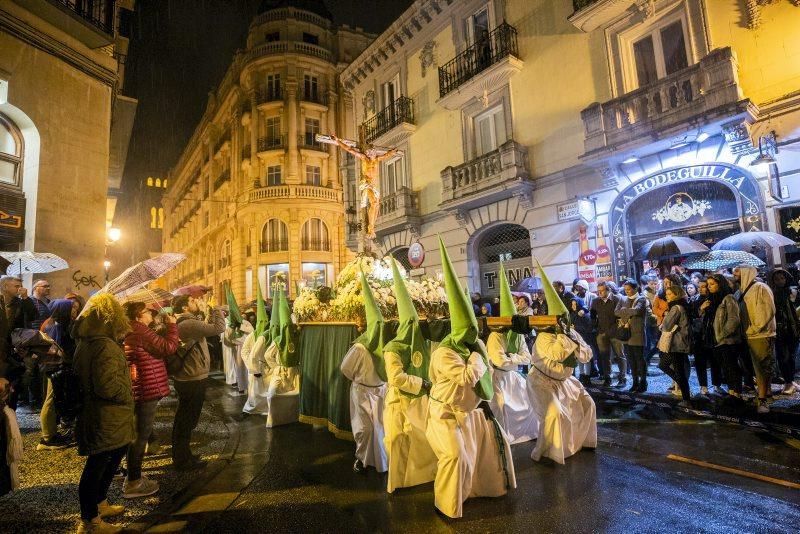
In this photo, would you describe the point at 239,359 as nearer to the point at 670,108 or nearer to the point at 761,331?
the point at 761,331

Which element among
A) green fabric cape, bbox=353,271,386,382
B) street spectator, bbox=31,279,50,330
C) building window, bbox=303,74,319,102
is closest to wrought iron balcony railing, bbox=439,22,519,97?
green fabric cape, bbox=353,271,386,382

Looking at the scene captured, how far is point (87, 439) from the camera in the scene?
11.0 ft

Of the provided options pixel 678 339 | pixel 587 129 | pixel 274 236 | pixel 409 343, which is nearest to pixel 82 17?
pixel 409 343

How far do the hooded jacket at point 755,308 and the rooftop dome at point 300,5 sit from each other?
35.0 m

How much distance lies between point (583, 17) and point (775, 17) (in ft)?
13.5

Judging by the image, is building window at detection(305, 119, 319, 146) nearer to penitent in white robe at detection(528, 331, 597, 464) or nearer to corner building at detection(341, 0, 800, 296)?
corner building at detection(341, 0, 800, 296)

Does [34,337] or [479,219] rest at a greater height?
[479,219]

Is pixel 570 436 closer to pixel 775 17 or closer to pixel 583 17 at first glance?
pixel 775 17

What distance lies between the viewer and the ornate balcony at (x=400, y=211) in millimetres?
17094

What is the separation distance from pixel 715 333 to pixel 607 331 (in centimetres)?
191

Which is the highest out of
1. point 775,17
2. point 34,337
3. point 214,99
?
point 214,99

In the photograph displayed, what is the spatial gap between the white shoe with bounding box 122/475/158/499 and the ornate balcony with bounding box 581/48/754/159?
37.0 ft

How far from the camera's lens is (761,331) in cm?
625

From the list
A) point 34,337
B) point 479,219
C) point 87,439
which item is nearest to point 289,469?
point 87,439
